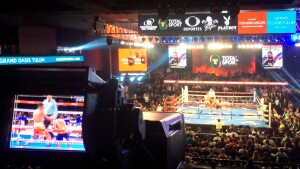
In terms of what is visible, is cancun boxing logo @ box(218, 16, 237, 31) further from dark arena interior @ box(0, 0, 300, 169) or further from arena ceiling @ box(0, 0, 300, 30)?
arena ceiling @ box(0, 0, 300, 30)

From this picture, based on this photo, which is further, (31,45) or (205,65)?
(205,65)

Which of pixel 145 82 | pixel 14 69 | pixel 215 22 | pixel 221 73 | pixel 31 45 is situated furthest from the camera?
pixel 221 73

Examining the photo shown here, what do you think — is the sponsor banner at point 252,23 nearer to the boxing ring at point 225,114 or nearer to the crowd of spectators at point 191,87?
the boxing ring at point 225,114

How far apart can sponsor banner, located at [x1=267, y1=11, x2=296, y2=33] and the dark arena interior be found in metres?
0.03

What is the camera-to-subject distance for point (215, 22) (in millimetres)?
9344

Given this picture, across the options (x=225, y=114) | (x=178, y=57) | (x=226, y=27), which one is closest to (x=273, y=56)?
(x=178, y=57)

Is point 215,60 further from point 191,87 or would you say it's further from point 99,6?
point 99,6

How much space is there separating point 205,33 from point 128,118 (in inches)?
289

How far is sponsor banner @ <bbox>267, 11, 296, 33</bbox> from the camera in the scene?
935 cm

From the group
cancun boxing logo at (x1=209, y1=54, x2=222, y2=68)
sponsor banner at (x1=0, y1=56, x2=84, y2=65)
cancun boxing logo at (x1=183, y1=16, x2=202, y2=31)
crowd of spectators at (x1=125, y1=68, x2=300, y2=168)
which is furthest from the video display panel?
sponsor banner at (x1=0, y1=56, x2=84, y2=65)

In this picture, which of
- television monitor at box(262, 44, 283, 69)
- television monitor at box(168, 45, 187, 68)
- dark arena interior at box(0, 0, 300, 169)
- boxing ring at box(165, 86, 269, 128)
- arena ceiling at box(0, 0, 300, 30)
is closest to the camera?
dark arena interior at box(0, 0, 300, 169)

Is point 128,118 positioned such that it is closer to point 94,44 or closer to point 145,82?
point 94,44

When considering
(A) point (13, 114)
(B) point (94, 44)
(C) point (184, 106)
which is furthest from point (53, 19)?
(A) point (13, 114)

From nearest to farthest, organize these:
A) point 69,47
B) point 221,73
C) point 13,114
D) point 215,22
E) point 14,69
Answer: point 14,69, point 13,114, point 215,22, point 69,47, point 221,73
